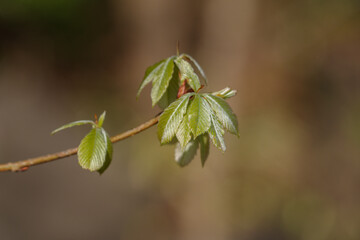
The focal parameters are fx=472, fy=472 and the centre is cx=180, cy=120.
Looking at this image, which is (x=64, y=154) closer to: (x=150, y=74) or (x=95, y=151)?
(x=95, y=151)

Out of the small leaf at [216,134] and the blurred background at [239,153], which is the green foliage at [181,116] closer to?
the small leaf at [216,134]

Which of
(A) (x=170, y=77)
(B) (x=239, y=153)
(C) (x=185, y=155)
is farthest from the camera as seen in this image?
(B) (x=239, y=153)

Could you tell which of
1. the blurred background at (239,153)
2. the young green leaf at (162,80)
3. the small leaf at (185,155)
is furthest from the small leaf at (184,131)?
the blurred background at (239,153)

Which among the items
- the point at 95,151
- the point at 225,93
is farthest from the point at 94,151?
the point at 225,93

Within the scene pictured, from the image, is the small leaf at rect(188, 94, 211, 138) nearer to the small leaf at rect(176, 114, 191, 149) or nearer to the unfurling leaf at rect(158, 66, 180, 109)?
the small leaf at rect(176, 114, 191, 149)

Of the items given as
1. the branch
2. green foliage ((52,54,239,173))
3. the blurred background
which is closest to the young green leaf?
green foliage ((52,54,239,173))

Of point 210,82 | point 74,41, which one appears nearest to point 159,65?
point 210,82
